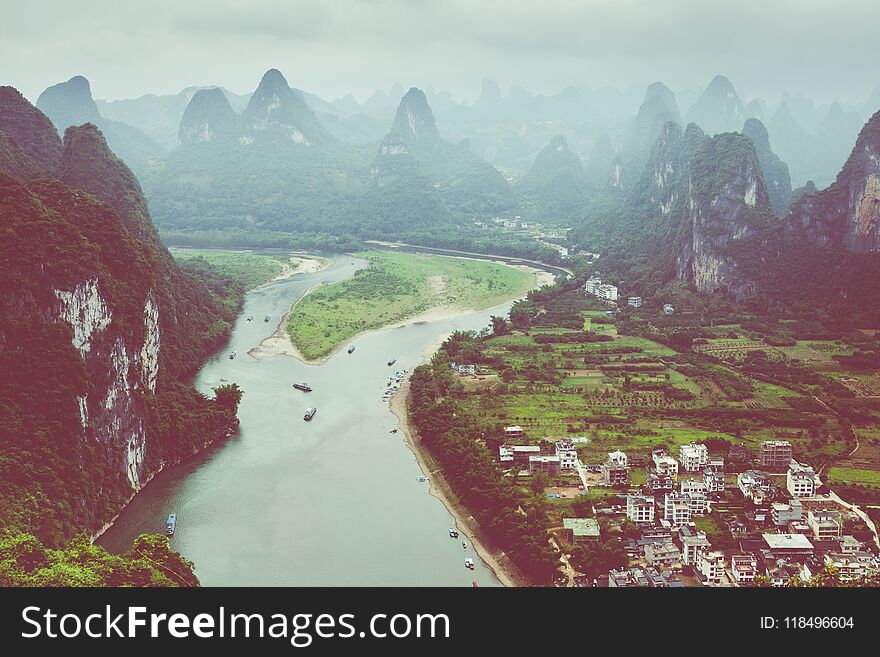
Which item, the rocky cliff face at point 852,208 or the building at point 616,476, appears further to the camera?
the rocky cliff face at point 852,208

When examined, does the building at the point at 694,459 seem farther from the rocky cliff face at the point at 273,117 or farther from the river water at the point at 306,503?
Answer: the rocky cliff face at the point at 273,117

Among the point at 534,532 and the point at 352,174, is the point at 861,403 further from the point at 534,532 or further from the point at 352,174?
the point at 352,174

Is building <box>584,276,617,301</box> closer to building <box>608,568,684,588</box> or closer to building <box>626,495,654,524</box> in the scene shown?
building <box>626,495,654,524</box>

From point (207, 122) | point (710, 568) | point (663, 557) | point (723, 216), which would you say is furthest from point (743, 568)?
point (207, 122)

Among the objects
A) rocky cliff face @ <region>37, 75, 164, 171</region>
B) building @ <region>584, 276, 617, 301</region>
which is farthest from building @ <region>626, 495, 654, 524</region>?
rocky cliff face @ <region>37, 75, 164, 171</region>

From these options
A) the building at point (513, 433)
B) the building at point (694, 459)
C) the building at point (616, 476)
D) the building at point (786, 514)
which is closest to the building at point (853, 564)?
the building at point (786, 514)
